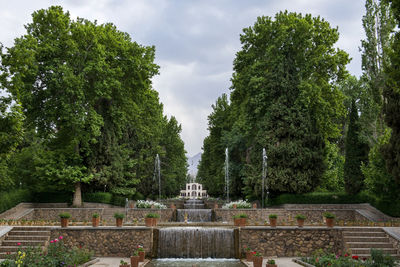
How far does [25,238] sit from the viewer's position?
1454 cm

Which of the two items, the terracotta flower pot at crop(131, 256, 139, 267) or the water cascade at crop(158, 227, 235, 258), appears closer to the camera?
the terracotta flower pot at crop(131, 256, 139, 267)

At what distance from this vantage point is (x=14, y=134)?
11211mm

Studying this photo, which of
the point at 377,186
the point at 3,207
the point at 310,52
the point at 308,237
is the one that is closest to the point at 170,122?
the point at 310,52

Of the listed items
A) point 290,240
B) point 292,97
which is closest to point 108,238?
point 290,240

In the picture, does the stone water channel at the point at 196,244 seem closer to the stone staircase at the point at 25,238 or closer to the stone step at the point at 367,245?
the stone step at the point at 367,245

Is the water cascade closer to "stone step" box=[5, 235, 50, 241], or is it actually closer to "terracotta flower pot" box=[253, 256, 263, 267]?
"terracotta flower pot" box=[253, 256, 263, 267]

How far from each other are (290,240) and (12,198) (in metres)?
18.5

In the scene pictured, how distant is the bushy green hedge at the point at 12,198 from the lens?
72.3ft

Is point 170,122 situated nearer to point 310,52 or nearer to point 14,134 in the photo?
point 310,52

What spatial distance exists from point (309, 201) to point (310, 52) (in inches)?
475

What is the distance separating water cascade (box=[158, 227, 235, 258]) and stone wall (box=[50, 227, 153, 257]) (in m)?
0.71

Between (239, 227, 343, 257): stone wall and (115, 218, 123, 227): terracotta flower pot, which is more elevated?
(115, 218, 123, 227): terracotta flower pot

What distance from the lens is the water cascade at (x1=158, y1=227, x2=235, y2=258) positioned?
15.0m

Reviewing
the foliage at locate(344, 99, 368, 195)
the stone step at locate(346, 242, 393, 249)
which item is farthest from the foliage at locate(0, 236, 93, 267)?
the foliage at locate(344, 99, 368, 195)
